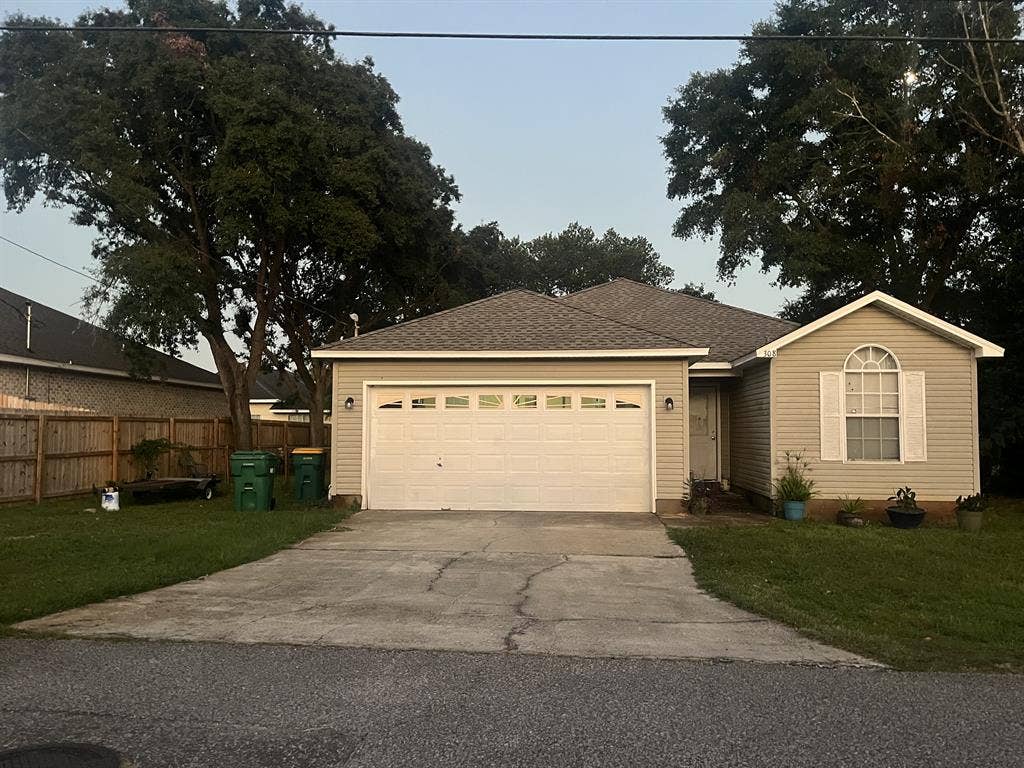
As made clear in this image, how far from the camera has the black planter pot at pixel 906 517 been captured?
11.9m

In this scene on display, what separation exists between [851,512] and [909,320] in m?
3.26

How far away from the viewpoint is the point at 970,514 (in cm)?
1195

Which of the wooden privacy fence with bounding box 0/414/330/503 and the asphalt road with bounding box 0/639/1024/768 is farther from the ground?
the wooden privacy fence with bounding box 0/414/330/503

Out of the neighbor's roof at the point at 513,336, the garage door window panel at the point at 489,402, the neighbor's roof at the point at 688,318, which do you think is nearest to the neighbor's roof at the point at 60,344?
the neighbor's roof at the point at 513,336

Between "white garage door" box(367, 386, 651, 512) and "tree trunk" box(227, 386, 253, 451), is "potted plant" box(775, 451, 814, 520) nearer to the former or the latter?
"white garage door" box(367, 386, 651, 512)

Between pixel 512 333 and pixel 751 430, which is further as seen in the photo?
pixel 751 430

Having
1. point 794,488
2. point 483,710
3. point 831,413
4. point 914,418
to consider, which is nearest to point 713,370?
point 831,413

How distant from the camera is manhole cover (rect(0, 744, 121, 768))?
359cm

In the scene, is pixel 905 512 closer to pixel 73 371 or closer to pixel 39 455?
pixel 39 455

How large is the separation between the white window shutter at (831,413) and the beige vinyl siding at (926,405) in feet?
0.28

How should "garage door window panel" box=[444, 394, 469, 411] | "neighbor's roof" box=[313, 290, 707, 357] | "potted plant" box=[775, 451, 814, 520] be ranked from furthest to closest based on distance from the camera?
"garage door window panel" box=[444, 394, 469, 411]
"neighbor's roof" box=[313, 290, 707, 357]
"potted plant" box=[775, 451, 814, 520]

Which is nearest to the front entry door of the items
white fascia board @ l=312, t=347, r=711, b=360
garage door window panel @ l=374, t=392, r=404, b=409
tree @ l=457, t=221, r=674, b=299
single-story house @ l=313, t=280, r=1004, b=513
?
single-story house @ l=313, t=280, r=1004, b=513

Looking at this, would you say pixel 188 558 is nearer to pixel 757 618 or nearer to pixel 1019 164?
pixel 757 618

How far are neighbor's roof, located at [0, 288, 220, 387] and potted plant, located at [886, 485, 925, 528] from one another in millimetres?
16213
